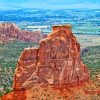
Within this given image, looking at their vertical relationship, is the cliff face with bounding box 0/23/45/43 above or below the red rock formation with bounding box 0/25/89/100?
above

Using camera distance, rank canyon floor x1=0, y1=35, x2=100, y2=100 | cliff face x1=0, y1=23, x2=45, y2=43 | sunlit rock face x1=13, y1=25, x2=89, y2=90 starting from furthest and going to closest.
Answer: cliff face x1=0, y1=23, x2=45, y2=43, canyon floor x1=0, y1=35, x2=100, y2=100, sunlit rock face x1=13, y1=25, x2=89, y2=90

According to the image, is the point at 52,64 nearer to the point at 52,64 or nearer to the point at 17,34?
the point at 52,64

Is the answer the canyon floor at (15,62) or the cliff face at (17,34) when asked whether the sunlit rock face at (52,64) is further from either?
the cliff face at (17,34)

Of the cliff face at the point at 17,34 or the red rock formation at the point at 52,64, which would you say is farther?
the cliff face at the point at 17,34

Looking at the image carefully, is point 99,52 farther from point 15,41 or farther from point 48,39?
point 48,39

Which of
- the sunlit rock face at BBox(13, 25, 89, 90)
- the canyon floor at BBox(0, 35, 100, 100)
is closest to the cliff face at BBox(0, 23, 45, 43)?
the canyon floor at BBox(0, 35, 100, 100)

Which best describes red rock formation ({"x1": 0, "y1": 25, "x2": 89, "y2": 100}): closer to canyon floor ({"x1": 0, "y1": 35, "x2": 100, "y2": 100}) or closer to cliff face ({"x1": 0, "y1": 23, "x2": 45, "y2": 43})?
canyon floor ({"x1": 0, "y1": 35, "x2": 100, "y2": 100})

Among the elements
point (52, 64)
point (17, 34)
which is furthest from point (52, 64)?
point (17, 34)

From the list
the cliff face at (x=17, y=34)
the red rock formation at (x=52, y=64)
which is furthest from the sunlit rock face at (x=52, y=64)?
the cliff face at (x=17, y=34)
